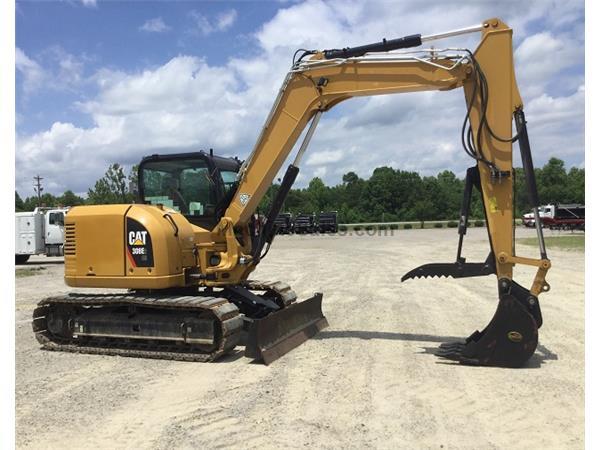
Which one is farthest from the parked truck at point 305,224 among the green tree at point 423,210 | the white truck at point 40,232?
the green tree at point 423,210

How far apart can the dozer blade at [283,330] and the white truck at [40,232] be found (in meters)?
19.7

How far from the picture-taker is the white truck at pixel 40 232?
24.8 m

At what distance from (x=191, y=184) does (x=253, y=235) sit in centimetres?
138

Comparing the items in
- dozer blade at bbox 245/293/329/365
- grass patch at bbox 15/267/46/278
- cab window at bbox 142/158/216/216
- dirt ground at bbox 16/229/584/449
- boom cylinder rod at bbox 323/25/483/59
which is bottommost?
grass patch at bbox 15/267/46/278

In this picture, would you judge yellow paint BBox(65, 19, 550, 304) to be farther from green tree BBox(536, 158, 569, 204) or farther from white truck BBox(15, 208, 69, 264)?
green tree BBox(536, 158, 569, 204)

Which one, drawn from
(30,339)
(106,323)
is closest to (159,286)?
(106,323)

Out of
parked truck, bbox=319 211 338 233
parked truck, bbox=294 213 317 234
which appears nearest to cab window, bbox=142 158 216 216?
parked truck, bbox=294 213 317 234

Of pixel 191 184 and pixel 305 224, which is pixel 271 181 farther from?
pixel 305 224

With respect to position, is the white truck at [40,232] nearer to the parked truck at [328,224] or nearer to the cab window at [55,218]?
the cab window at [55,218]

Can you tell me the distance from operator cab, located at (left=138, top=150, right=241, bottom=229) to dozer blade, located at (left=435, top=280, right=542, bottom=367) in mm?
4223

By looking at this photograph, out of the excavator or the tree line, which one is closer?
the excavator

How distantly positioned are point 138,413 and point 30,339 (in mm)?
4762

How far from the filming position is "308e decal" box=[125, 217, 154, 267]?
7578 mm

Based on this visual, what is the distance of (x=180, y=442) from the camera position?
4.54 metres
